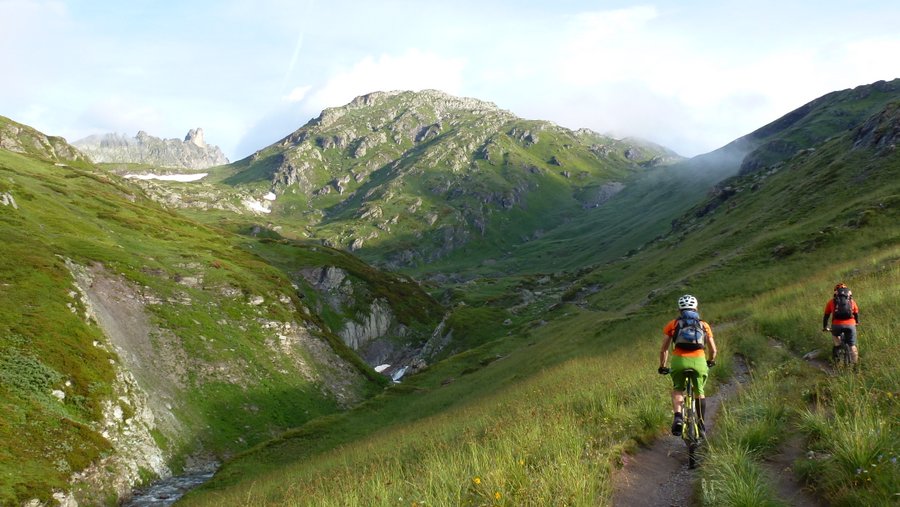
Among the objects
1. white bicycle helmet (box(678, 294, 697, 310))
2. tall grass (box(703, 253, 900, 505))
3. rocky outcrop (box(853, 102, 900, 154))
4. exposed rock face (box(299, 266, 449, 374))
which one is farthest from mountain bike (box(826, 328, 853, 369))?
exposed rock face (box(299, 266, 449, 374))

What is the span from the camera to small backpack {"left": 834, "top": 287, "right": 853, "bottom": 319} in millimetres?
16188

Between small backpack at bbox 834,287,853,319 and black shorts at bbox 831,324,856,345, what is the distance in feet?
1.19

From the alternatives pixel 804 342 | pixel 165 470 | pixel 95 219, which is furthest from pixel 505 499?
pixel 95 219

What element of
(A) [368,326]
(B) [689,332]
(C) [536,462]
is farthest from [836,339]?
(A) [368,326]

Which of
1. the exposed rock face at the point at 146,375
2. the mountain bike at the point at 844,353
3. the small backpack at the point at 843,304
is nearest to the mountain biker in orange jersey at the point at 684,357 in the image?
the mountain bike at the point at 844,353

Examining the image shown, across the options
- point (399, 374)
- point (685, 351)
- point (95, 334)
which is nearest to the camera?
point (685, 351)

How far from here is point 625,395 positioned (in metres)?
15.2

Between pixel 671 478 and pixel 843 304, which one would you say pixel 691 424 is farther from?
pixel 843 304

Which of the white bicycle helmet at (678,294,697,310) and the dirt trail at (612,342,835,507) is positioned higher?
the white bicycle helmet at (678,294,697,310)

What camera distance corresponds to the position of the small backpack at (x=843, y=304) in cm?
1619

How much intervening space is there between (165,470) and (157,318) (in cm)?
2296

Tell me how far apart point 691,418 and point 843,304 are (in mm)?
10204

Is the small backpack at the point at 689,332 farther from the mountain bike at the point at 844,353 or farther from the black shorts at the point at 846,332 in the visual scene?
the black shorts at the point at 846,332

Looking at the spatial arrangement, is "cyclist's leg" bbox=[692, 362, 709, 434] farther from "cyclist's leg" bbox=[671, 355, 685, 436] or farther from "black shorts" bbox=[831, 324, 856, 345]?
"black shorts" bbox=[831, 324, 856, 345]
